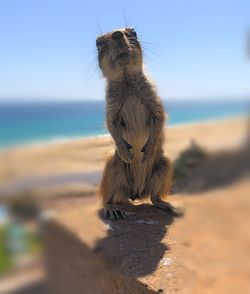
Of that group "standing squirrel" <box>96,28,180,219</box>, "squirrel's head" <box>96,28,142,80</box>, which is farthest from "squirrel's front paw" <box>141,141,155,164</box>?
"squirrel's head" <box>96,28,142,80</box>

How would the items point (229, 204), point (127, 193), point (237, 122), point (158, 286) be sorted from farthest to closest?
point (127, 193) < point (158, 286) < point (237, 122) < point (229, 204)

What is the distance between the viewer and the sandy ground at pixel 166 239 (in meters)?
1.28

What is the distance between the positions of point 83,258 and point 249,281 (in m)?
1.93

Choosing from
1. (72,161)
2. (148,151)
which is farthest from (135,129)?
(72,161)

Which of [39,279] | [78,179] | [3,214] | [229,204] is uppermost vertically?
[229,204]

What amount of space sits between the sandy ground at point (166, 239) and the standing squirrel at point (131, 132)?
15 centimetres

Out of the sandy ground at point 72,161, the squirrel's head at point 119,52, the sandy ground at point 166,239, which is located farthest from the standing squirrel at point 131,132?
the sandy ground at point 72,161

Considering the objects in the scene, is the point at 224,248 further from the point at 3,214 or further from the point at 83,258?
the point at 83,258

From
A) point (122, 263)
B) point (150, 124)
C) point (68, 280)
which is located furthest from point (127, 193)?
point (68, 280)

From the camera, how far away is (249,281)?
1.36 meters

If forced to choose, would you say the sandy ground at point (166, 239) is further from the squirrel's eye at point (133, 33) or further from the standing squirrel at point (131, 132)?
the squirrel's eye at point (133, 33)

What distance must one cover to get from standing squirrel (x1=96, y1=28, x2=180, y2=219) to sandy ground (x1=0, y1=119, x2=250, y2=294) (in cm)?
15

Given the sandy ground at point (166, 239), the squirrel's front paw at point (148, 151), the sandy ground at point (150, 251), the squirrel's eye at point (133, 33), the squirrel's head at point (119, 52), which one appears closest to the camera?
the sandy ground at point (166, 239)

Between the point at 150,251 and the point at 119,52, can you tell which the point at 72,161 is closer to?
the point at 119,52
